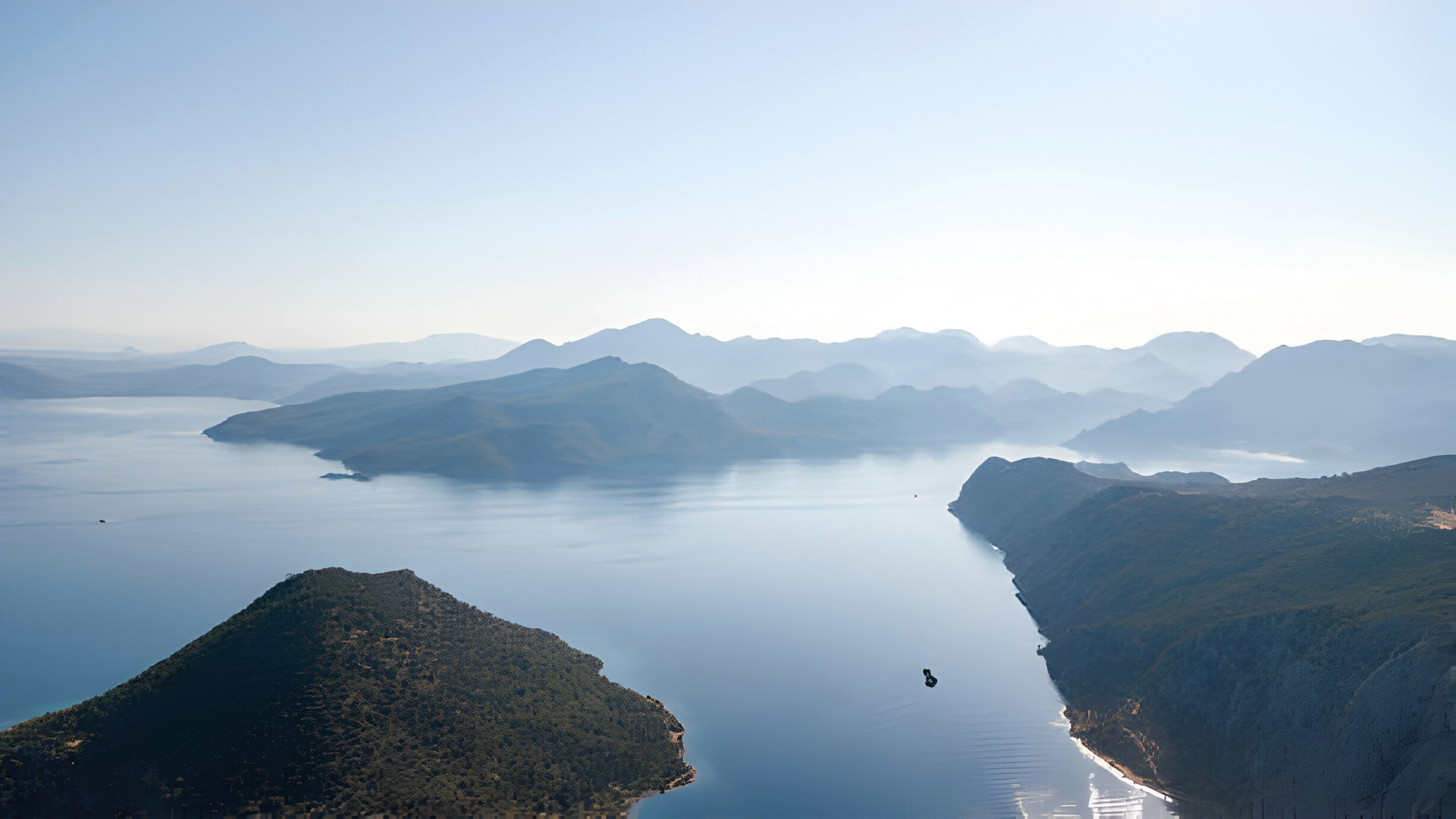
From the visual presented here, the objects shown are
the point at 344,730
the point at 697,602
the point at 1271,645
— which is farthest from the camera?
the point at 697,602

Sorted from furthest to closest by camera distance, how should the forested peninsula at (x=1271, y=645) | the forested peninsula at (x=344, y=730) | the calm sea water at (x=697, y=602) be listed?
the calm sea water at (x=697, y=602) → the forested peninsula at (x=1271, y=645) → the forested peninsula at (x=344, y=730)

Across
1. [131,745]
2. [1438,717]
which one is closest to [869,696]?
[1438,717]

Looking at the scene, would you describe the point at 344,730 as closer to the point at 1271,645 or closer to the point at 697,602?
the point at 697,602

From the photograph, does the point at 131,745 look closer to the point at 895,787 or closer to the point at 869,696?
the point at 895,787

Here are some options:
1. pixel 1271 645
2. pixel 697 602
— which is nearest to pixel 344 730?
pixel 697 602

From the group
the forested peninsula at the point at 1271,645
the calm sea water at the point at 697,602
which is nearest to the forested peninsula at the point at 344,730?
the calm sea water at the point at 697,602

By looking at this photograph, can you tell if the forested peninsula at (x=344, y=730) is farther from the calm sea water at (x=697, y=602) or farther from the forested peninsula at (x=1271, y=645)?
the forested peninsula at (x=1271, y=645)
